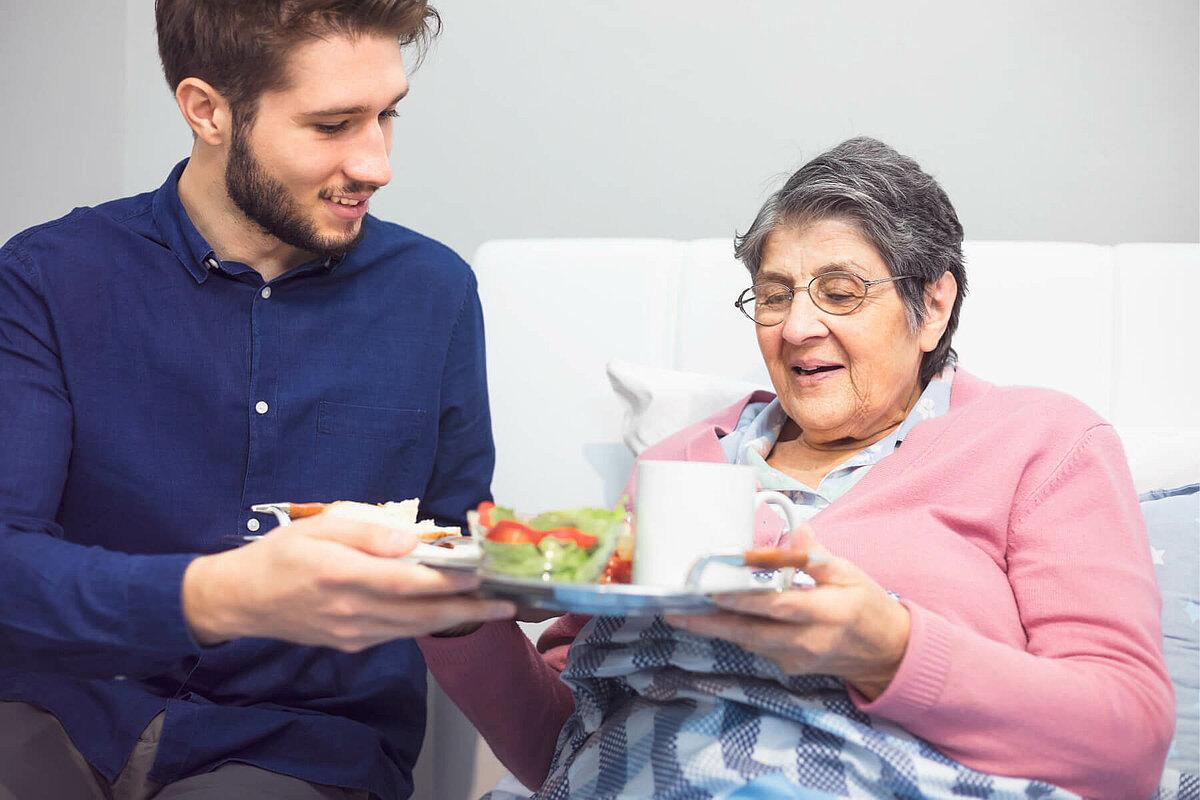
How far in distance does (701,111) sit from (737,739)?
158 cm

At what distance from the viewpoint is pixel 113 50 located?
2623mm

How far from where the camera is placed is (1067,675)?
103cm

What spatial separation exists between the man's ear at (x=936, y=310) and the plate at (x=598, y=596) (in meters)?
0.75

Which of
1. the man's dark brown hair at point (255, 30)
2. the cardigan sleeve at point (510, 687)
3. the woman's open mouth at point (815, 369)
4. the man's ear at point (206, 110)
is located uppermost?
the man's dark brown hair at point (255, 30)

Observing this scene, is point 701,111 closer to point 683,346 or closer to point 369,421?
point 683,346

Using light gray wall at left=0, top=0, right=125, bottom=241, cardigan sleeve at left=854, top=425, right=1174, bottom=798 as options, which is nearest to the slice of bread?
cardigan sleeve at left=854, top=425, right=1174, bottom=798

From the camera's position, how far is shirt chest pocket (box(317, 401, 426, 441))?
58.6 inches

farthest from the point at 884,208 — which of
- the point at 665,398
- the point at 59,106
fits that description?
the point at 59,106

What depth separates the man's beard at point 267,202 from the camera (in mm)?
1436

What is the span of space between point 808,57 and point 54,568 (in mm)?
1759

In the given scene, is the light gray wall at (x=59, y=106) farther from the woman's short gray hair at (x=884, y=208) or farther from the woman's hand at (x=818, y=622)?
the woman's hand at (x=818, y=622)

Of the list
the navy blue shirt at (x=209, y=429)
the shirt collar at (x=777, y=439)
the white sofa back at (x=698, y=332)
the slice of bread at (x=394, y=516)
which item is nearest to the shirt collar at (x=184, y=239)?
the navy blue shirt at (x=209, y=429)

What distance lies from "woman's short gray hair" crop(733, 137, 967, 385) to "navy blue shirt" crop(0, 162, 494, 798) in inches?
21.1

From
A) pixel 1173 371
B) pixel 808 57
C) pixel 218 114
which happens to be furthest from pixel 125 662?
pixel 808 57
